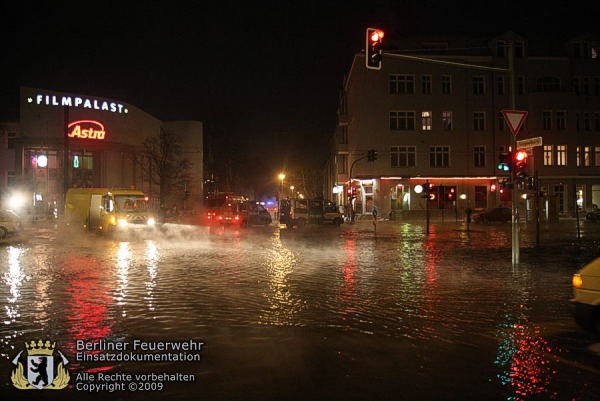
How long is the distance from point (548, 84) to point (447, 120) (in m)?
11.2

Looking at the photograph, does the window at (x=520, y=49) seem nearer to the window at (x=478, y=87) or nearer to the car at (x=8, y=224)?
the window at (x=478, y=87)

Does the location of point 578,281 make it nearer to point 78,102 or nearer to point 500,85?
point 500,85

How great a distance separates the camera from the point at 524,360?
662 cm

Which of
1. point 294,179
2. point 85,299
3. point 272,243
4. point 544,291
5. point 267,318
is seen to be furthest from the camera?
point 294,179

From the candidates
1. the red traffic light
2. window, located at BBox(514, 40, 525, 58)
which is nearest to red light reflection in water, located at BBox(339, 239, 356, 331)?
the red traffic light

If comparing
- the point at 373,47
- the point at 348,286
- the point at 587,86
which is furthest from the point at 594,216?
the point at 348,286

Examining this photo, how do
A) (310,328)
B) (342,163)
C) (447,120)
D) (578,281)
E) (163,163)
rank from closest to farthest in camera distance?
(578,281) < (310,328) < (447,120) < (163,163) < (342,163)

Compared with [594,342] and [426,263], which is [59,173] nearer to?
[426,263]

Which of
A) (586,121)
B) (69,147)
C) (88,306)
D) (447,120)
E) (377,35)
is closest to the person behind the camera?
(88,306)

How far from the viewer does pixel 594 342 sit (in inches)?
291

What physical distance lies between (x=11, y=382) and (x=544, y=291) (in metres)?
10.4

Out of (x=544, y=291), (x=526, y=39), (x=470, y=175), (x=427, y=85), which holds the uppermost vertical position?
(x=526, y=39)

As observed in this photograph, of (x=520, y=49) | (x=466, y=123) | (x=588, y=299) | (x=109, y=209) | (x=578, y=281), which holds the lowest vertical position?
(x=588, y=299)

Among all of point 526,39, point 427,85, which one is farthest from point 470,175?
point 526,39
